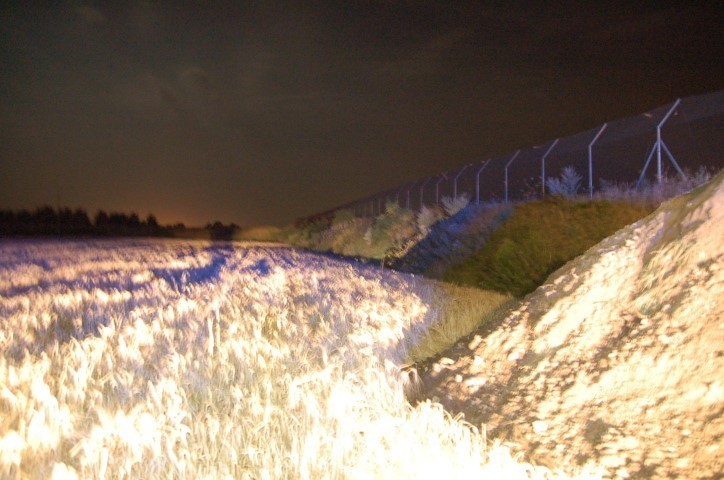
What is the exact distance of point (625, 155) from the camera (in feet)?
49.2

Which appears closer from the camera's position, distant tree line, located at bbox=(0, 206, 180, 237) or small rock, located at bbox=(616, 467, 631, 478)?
small rock, located at bbox=(616, 467, 631, 478)

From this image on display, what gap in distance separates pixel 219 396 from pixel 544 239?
587 centimetres

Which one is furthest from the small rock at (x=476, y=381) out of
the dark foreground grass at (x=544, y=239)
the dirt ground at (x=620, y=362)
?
the dark foreground grass at (x=544, y=239)

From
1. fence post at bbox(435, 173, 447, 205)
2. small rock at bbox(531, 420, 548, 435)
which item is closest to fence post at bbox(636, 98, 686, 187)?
small rock at bbox(531, 420, 548, 435)

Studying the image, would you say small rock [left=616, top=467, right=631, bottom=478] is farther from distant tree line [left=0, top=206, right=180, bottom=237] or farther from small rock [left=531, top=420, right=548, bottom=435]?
distant tree line [left=0, top=206, right=180, bottom=237]

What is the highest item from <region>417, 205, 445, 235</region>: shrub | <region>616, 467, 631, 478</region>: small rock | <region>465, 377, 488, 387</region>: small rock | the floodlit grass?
<region>417, 205, 445, 235</region>: shrub

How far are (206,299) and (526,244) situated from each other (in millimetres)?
4354

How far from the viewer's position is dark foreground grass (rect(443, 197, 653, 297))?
825cm

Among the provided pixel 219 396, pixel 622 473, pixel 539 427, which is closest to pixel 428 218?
pixel 539 427

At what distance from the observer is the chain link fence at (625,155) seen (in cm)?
Result: 1322

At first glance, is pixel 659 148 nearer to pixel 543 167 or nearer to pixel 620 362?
pixel 543 167

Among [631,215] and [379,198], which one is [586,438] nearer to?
[631,215]

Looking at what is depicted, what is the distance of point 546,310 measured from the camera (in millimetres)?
5422

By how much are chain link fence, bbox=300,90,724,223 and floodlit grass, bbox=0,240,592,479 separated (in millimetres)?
9499
